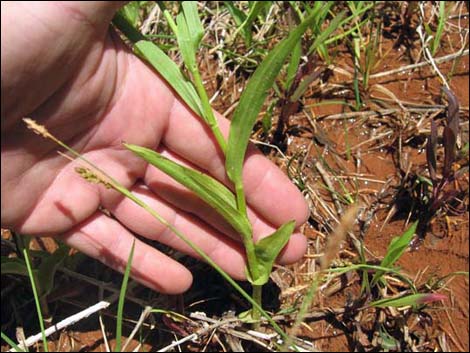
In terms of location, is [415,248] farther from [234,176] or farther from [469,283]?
[234,176]

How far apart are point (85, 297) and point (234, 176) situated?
2.05 feet

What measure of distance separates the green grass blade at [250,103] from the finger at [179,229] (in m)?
0.20

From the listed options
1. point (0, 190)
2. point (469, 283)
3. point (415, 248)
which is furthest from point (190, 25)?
point (469, 283)

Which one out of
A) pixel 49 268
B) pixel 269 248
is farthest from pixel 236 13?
pixel 49 268

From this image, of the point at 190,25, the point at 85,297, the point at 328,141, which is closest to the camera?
the point at 190,25

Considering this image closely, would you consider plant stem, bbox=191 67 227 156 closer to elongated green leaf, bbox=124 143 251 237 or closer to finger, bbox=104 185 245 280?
elongated green leaf, bbox=124 143 251 237

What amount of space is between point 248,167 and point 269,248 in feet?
0.74

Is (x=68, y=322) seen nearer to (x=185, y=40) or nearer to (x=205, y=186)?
(x=205, y=186)

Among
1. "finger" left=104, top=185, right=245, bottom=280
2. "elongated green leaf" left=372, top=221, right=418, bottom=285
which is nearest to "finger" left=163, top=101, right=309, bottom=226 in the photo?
"finger" left=104, top=185, right=245, bottom=280

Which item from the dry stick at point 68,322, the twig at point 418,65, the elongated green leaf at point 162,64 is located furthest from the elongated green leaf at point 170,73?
the twig at point 418,65

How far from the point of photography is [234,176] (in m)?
1.59

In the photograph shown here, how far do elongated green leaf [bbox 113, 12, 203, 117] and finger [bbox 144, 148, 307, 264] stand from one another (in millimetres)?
200

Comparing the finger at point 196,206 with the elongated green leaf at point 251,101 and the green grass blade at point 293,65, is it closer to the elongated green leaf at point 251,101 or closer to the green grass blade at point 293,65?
the elongated green leaf at point 251,101

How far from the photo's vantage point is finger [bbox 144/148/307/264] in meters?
1.71
